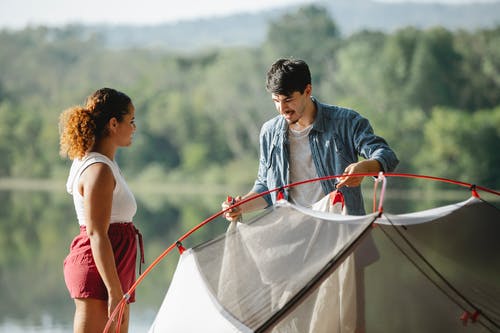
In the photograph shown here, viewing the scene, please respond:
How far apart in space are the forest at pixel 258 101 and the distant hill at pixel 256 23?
289 cm

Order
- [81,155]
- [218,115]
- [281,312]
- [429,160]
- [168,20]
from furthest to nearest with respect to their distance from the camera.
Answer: [168,20] → [218,115] → [429,160] → [81,155] → [281,312]

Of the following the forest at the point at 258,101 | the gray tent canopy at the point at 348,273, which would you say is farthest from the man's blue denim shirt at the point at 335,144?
the forest at the point at 258,101

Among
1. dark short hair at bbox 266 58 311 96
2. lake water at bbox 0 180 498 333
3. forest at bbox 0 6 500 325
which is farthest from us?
forest at bbox 0 6 500 325

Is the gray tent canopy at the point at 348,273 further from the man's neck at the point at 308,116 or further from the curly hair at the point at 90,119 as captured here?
the curly hair at the point at 90,119

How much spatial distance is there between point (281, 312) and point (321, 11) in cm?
2626

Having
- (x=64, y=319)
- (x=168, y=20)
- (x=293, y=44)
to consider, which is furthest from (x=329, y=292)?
(x=168, y=20)

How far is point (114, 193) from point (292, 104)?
559 mm

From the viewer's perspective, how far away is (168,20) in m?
38.2

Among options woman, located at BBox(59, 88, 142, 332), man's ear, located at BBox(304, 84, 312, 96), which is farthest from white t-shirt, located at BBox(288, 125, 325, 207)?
woman, located at BBox(59, 88, 142, 332)

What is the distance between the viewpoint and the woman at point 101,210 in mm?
1881

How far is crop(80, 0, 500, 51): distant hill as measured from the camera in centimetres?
2810

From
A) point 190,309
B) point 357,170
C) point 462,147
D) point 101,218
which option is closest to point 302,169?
point 357,170

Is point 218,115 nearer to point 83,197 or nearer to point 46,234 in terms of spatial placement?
point 46,234

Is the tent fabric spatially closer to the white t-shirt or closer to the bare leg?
the bare leg
